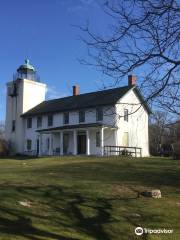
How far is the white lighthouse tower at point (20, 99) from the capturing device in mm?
54062

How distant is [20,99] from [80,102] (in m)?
9.76

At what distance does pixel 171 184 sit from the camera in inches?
700

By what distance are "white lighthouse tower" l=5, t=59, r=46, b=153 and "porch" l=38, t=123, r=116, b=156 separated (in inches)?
196

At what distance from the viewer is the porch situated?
43.2 m

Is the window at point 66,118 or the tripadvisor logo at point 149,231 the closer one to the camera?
the tripadvisor logo at point 149,231

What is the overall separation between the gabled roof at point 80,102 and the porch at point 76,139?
2.42m

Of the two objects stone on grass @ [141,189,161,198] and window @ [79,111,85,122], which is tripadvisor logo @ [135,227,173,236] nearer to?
stone on grass @ [141,189,161,198]

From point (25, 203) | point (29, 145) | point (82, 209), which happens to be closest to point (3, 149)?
point (29, 145)

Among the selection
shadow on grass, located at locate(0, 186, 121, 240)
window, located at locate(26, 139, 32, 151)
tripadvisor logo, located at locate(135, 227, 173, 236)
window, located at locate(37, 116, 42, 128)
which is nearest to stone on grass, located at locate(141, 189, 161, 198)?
shadow on grass, located at locate(0, 186, 121, 240)

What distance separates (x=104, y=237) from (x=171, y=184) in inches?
319

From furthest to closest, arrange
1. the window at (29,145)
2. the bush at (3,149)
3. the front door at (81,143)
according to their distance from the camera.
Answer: the window at (29,145) → the bush at (3,149) → the front door at (81,143)

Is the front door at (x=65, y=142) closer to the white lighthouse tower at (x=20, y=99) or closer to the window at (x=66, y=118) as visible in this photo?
the window at (x=66, y=118)

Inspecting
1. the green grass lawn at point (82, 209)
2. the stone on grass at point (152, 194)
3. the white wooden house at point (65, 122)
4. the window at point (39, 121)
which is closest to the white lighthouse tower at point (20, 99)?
the white wooden house at point (65, 122)

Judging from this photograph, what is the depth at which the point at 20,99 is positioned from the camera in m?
54.3
